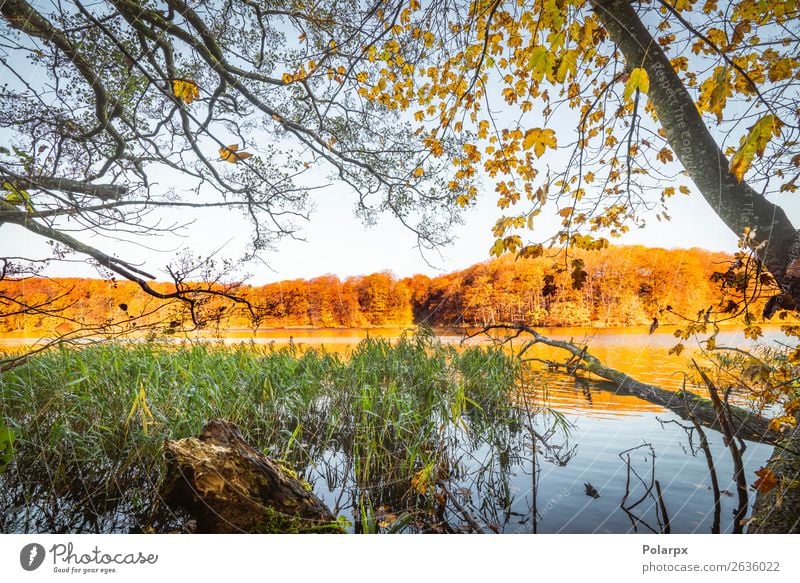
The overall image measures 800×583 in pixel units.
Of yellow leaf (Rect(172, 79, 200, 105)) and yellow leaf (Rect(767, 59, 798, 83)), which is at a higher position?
yellow leaf (Rect(172, 79, 200, 105))

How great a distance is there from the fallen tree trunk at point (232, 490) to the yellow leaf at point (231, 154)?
96cm

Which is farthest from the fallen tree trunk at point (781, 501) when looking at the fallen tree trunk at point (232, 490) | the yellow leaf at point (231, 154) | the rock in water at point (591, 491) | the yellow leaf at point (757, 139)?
the yellow leaf at point (231, 154)

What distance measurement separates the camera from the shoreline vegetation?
1342 mm

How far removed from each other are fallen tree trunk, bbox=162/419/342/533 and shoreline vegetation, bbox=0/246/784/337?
505 millimetres

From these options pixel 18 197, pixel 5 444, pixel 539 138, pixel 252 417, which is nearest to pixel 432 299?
pixel 539 138

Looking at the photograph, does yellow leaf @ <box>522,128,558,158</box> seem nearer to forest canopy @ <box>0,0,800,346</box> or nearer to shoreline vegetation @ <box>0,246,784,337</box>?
forest canopy @ <box>0,0,800,346</box>

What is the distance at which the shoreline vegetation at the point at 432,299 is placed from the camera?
52.8 inches

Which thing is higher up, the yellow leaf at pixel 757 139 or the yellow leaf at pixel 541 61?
the yellow leaf at pixel 541 61

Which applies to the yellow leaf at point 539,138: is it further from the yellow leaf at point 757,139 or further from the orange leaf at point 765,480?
the orange leaf at point 765,480

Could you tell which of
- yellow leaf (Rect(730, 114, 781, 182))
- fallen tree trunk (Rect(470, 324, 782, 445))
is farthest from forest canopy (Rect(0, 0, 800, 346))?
yellow leaf (Rect(730, 114, 781, 182))

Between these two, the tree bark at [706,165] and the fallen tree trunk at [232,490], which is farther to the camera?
the tree bark at [706,165]

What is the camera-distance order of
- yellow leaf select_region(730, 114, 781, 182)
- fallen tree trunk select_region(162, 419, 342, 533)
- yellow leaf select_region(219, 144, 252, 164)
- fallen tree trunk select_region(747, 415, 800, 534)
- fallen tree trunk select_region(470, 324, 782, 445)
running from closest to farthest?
yellow leaf select_region(730, 114, 781, 182), fallen tree trunk select_region(162, 419, 342, 533), fallen tree trunk select_region(747, 415, 800, 534), fallen tree trunk select_region(470, 324, 782, 445), yellow leaf select_region(219, 144, 252, 164)

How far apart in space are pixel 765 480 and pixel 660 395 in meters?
0.34

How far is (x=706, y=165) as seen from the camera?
3.96 ft
